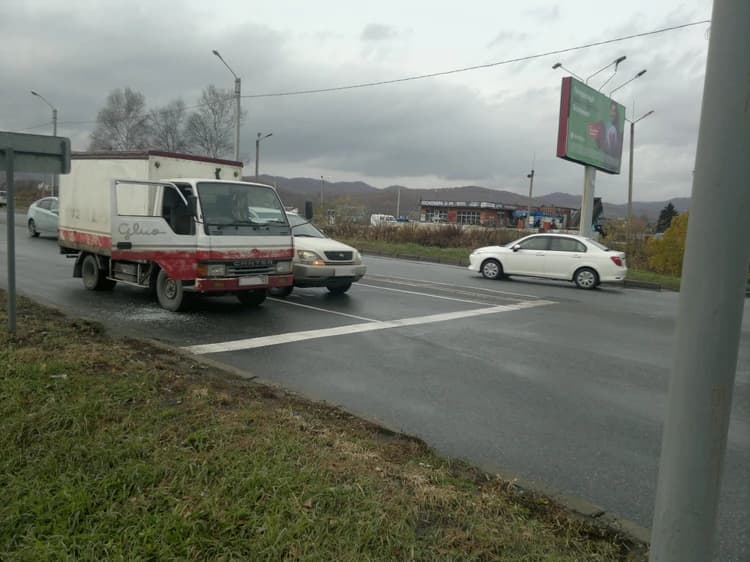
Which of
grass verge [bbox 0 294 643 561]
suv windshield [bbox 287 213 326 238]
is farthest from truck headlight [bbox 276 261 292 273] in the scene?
grass verge [bbox 0 294 643 561]

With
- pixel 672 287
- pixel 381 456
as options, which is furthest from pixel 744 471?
pixel 672 287

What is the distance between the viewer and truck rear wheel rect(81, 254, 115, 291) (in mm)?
11859

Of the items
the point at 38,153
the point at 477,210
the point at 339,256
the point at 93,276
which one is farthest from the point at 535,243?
the point at 477,210

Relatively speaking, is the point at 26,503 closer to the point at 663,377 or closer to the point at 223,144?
the point at 663,377

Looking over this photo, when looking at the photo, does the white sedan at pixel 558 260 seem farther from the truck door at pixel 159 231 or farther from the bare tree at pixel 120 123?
the bare tree at pixel 120 123

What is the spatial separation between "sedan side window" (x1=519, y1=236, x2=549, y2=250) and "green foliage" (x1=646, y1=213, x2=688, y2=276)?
8149 millimetres

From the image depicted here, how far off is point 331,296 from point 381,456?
895 centimetres

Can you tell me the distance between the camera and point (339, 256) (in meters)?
12.4

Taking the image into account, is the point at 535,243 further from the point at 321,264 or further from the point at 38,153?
the point at 38,153

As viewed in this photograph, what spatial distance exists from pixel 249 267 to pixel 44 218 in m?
19.1

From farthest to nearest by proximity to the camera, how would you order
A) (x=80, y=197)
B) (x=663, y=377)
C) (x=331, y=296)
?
(x=331, y=296), (x=80, y=197), (x=663, y=377)

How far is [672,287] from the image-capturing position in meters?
20.3

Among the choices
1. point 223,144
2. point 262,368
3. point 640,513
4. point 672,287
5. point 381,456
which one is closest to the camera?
point 640,513

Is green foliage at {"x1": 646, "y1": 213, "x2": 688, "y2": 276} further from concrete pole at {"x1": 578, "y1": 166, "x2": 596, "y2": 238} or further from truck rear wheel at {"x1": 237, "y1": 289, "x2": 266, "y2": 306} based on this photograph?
truck rear wheel at {"x1": 237, "y1": 289, "x2": 266, "y2": 306}
